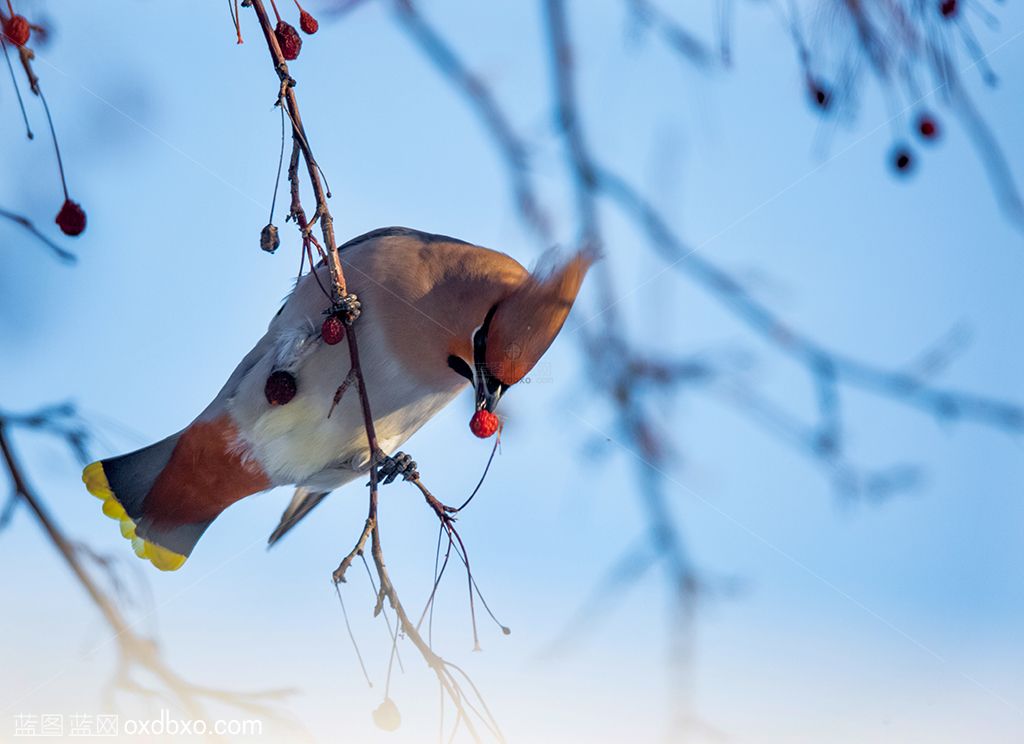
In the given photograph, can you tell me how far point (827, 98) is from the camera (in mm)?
A: 1642

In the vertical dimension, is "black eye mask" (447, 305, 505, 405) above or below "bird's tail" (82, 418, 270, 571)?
above

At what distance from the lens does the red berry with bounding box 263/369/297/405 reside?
188 centimetres

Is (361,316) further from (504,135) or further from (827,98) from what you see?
(827,98)

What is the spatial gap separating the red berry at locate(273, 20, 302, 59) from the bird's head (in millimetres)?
596

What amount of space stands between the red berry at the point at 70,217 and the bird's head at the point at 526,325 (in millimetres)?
710

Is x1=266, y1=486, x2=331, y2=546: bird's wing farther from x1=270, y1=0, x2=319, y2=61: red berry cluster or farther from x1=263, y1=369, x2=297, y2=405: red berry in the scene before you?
x1=270, y1=0, x2=319, y2=61: red berry cluster

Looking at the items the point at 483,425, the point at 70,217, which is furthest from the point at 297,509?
the point at 70,217

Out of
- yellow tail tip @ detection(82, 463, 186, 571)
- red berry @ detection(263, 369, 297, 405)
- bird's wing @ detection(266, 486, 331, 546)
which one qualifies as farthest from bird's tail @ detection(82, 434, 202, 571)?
red berry @ detection(263, 369, 297, 405)

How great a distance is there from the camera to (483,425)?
1.70 meters

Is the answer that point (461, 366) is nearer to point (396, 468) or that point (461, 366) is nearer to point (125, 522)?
point (396, 468)

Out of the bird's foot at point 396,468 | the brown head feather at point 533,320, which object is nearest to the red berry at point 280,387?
the bird's foot at point 396,468

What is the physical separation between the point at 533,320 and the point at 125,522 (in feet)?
3.37

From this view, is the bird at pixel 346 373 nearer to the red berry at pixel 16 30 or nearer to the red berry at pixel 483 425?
the red berry at pixel 483 425

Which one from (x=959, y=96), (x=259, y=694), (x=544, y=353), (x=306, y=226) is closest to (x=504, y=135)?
(x=544, y=353)
